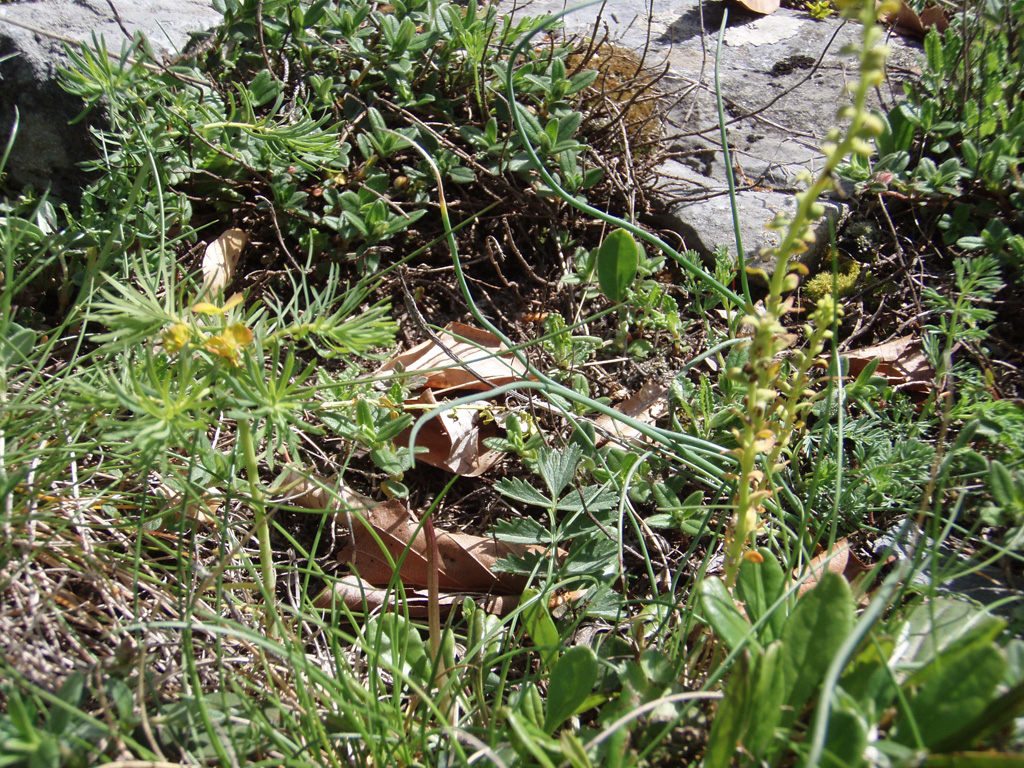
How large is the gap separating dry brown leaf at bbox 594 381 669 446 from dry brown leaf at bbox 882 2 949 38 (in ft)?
7.24

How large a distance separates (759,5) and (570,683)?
328 centimetres

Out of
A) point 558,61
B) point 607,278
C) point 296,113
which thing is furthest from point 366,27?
point 607,278

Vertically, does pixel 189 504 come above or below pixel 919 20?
below

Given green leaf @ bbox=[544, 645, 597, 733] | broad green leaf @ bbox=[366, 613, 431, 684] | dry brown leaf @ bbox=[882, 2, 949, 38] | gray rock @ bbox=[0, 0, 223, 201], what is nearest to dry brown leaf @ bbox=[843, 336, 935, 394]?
green leaf @ bbox=[544, 645, 597, 733]

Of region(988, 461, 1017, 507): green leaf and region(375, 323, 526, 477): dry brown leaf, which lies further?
region(375, 323, 526, 477): dry brown leaf

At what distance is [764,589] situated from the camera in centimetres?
116

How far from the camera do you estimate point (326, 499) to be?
1847 mm

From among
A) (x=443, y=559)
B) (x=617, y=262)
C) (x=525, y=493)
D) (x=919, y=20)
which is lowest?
(x=443, y=559)

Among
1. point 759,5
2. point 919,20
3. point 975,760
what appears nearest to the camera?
point 975,760

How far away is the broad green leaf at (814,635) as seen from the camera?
992mm

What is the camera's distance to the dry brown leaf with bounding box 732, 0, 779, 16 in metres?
3.25

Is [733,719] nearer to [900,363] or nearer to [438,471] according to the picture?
[438,471]

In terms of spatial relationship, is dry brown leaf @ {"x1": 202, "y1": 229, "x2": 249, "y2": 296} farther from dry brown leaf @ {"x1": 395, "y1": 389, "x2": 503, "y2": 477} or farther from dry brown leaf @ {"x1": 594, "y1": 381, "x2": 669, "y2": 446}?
dry brown leaf @ {"x1": 594, "y1": 381, "x2": 669, "y2": 446}

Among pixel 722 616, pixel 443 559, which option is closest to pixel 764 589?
pixel 722 616
